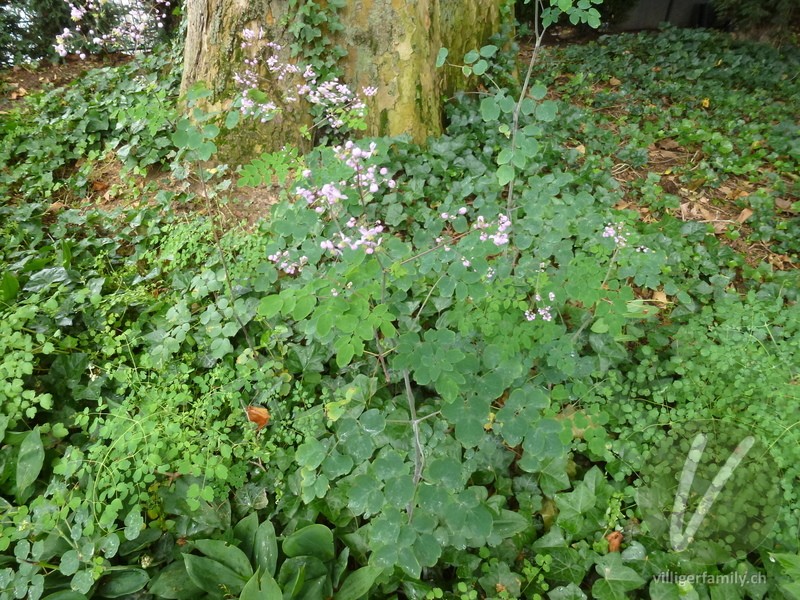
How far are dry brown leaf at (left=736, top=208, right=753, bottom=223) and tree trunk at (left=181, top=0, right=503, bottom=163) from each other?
246cm

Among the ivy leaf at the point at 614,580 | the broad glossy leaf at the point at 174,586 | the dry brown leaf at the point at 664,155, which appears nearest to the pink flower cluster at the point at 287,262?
the broad glossy leaf at the point at 174,586

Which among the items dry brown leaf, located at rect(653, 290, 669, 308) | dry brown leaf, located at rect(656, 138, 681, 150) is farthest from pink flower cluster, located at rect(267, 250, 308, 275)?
dry brown leaf, located at rect(656, 138, 681, 150)

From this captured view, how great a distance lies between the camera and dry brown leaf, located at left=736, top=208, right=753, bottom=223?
10.8ft

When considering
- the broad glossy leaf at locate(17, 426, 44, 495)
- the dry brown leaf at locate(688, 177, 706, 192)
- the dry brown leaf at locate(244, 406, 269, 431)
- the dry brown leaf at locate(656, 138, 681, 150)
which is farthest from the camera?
the dry brown leaf at locate(656, 138, 681, 150)

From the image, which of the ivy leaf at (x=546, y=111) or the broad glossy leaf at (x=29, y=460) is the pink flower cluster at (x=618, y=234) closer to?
the ivy leaf at (x=546, y=111)

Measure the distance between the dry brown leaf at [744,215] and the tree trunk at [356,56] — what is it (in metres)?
2.46

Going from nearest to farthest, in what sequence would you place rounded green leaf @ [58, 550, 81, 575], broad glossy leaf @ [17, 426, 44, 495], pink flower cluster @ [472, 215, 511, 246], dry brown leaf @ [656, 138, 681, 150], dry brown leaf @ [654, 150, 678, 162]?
pink flower cluster @ [472, 215, 511, 246], rounded green leaf @ [58, 550, 81, 575], broad glossy leaf @ [17, 426, 44, 495], dry brown leaf @ [654, 150, 678, 162], dry brown leaf @ [656, 138, 681, 150]

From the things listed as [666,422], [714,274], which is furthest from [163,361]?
[714,274]

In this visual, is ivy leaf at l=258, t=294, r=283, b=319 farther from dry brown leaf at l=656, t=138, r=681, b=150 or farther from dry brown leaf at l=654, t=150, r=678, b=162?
dry brown leaf at l=656, t=138, r=681, b=150

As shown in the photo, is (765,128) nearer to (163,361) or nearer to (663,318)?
(663,318)

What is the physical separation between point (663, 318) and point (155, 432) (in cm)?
284

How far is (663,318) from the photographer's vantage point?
2709mm

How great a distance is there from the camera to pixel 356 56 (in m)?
3.33

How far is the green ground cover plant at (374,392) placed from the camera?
1.57 m
